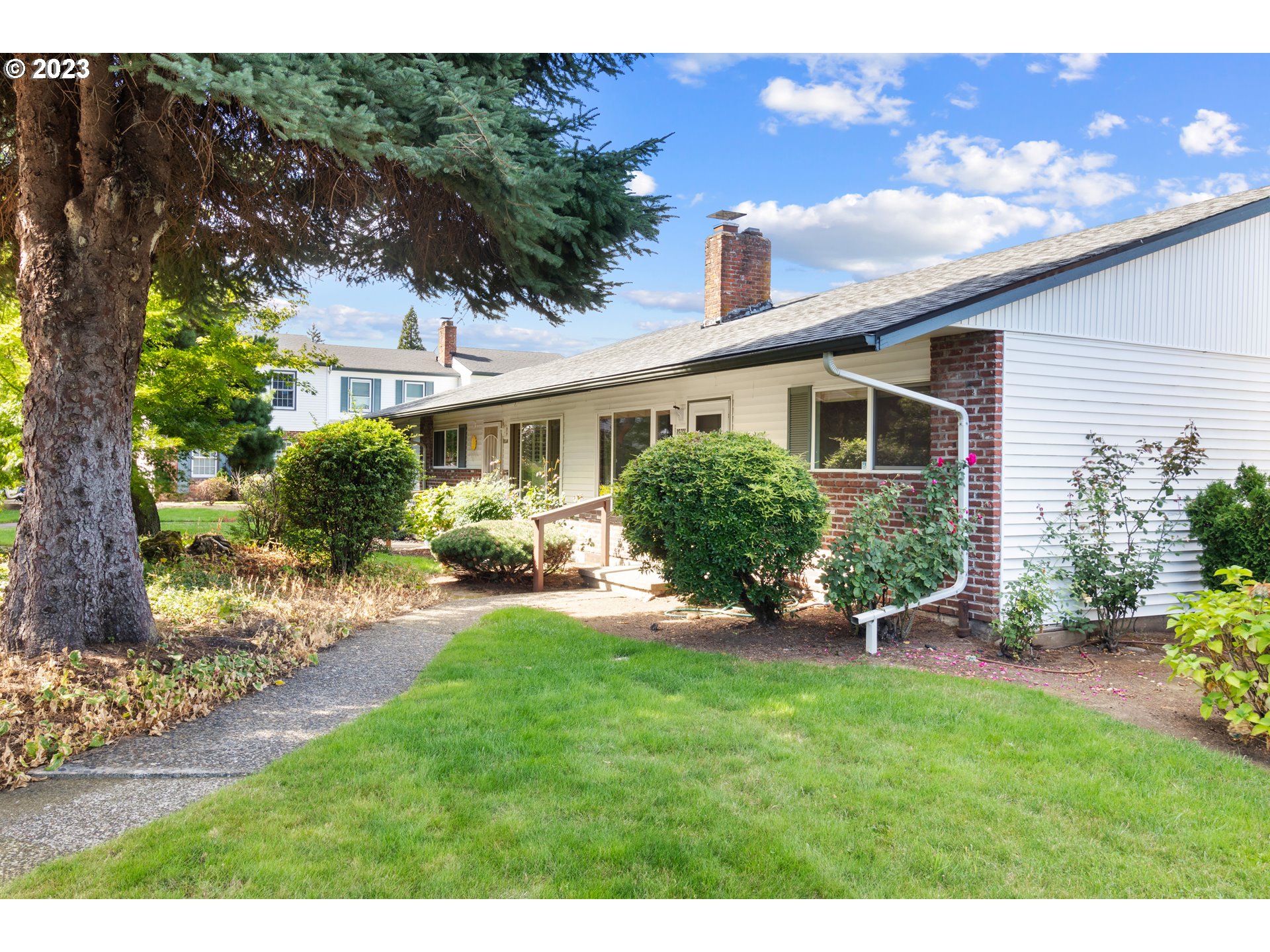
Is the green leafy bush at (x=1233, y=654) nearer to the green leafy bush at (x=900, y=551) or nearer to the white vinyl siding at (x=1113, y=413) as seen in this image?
the green leafy bush at (x=900, y=551)

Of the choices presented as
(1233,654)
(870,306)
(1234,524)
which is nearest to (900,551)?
(1233,654)

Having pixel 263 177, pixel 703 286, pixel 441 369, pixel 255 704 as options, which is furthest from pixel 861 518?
pixel 441 369

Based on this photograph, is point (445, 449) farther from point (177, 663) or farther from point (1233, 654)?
point (1233, 654)

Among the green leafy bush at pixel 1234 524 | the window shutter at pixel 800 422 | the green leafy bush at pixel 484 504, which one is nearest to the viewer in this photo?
the green leafy bush at pixel 1234 524

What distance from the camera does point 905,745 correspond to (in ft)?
15.3

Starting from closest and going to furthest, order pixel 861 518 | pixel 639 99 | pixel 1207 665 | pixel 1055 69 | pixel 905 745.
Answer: pixel 905 745, pixel 1207 665, pixel 861 518, pixel 639 99, pixel 1055 69

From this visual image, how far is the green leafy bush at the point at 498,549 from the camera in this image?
10.9m

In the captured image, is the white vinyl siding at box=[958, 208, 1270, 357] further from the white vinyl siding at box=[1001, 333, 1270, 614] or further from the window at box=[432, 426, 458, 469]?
the window at box=[432, 426, 458, 469]

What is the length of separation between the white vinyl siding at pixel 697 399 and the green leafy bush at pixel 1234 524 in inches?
134

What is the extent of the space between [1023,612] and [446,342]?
3434cm

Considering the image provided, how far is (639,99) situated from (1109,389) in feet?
18.4

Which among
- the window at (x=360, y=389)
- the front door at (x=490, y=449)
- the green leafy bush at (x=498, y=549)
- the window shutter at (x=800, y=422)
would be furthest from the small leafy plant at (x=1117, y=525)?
the window at (x=360, y=389)

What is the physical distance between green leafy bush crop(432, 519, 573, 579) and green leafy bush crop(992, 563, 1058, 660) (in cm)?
599

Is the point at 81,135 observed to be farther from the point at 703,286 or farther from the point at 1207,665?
the point at 703,286
